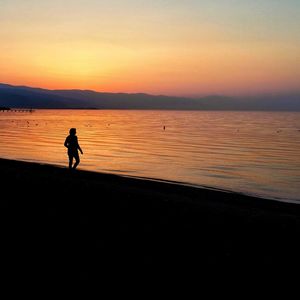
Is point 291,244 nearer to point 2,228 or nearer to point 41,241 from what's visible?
point 41,241

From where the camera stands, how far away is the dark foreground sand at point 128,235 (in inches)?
264

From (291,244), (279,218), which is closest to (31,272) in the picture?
(291,244)

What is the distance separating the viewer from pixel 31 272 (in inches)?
241

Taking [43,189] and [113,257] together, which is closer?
[113,257]

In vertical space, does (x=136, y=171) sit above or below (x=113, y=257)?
below

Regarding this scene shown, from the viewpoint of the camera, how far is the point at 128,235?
27.2 feet

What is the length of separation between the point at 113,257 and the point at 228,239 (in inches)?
104

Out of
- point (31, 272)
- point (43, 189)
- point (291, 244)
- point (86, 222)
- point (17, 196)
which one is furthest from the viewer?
point (43, 189)

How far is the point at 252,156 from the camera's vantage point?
3800cm

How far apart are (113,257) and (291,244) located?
370cm

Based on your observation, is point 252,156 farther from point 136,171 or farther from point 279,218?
point 279,218

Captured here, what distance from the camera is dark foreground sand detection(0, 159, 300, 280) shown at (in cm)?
671

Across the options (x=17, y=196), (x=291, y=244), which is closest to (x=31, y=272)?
(x=291, y=244)

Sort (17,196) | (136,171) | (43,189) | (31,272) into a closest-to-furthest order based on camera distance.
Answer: (31,272), (17,196), (43,189), (136,171)
